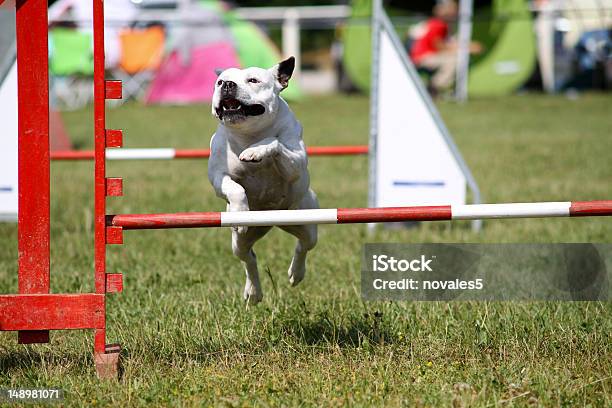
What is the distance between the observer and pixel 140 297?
4.75 meters

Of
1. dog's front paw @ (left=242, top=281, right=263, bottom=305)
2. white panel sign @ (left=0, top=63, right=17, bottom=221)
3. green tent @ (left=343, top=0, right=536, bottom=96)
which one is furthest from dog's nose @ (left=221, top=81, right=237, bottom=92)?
green tent @ (left=343, top=0, right=536, bottom=96)

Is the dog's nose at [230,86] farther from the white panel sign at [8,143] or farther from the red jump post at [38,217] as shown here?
the white panel sign at [8,143]

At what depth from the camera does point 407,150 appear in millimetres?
6434

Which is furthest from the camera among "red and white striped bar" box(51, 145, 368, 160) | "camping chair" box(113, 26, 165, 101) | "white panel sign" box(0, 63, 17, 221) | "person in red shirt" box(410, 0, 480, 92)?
"camping chair" box(113, 26, 165, 101)

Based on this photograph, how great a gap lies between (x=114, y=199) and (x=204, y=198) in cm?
87

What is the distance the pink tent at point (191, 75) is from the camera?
1881cm

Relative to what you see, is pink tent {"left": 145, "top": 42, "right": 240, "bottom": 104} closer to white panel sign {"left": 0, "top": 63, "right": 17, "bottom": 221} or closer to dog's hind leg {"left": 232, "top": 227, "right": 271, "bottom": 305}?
white panel sign {"left": 0, "top": 63, "right": 17, "bottom": 221}

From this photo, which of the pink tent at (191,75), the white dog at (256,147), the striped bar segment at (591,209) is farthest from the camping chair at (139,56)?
the striped bar segment at (591,209)

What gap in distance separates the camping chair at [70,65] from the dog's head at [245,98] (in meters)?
16.2

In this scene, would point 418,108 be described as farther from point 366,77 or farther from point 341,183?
point 366,77

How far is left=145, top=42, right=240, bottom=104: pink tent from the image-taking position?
61.7 ft

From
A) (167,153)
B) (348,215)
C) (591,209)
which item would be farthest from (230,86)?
(167,153)

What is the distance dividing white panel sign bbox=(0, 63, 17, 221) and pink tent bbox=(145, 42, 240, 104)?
1228cm

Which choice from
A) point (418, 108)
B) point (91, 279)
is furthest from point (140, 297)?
point (418, 108)
